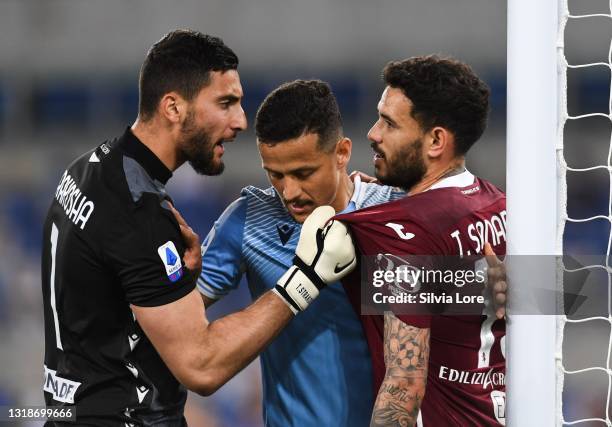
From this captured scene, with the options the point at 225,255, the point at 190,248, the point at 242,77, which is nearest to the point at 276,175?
the point at 225,255

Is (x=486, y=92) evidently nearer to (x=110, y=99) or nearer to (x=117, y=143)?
(x=117, y=143)

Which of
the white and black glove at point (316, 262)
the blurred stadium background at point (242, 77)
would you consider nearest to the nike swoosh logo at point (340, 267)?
the white and black glove at point (316, 262)

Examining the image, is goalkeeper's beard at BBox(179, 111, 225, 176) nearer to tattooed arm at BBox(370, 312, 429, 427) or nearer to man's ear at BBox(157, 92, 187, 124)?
man's ear at BBox(157, 92, 187, 124)

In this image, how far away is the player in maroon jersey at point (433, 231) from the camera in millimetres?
2789

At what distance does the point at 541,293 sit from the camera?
283cm

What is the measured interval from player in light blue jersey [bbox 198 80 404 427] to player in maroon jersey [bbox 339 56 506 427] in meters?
0.19

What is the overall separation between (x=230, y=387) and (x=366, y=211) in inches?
222

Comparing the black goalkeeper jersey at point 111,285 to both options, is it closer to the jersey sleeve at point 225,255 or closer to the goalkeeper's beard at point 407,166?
the jersey sleeve at point 225,255

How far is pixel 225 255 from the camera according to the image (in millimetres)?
3469

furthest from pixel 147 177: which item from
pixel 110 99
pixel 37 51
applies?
pixel 37 51

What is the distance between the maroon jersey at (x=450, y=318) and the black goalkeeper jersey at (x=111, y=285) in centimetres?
62

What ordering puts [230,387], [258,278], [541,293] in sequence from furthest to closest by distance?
[230,387] < [258,278] < [541,293]

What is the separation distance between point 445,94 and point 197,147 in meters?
0.89

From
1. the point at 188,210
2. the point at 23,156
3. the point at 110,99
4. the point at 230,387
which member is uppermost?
the point at 110,99
